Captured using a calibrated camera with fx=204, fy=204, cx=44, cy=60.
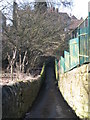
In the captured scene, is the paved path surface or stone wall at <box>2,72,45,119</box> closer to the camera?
stone wall at <box>2,72,45,119</box>

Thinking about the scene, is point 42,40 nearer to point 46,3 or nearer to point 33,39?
point 33,39

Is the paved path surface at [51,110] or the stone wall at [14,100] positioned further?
the paved path surface at [51,110]

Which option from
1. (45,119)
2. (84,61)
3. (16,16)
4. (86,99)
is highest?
(16,16)

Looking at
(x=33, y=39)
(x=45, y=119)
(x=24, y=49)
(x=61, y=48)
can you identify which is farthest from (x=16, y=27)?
(x=45, y=119)

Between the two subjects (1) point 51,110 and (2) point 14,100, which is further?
(1) point 51,110

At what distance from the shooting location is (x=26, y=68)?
2170 centimetres

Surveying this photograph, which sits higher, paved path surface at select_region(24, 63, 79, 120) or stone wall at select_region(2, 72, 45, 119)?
stone wall at select_region(2, 72, 45, 119)

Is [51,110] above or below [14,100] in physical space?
below

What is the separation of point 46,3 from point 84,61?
1233cm

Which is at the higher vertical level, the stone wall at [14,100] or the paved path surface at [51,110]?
the stone wall at [14,100]

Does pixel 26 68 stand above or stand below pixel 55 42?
below

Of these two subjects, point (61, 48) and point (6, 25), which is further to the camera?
point (61, 48)

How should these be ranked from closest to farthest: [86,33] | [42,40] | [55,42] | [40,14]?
[86,33], [40,14], [42,40], [55,42]

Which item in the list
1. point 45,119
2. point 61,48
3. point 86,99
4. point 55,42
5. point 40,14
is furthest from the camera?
point 61,48
